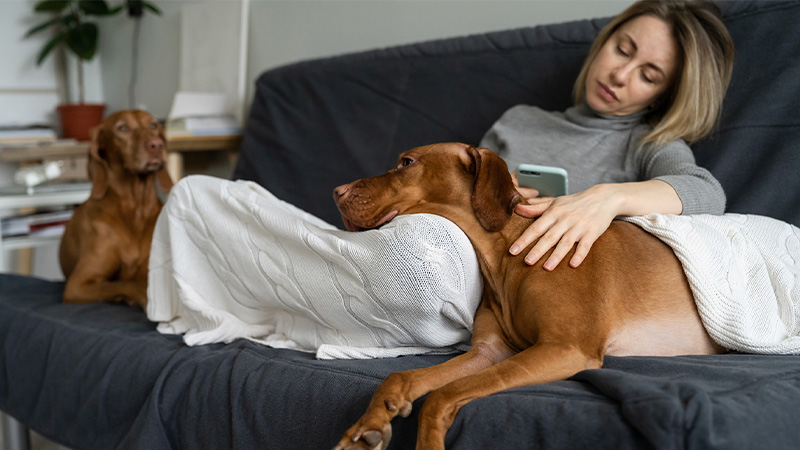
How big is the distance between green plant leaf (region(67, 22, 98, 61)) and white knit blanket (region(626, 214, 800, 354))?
13.3 feet

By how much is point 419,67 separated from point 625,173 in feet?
3.19

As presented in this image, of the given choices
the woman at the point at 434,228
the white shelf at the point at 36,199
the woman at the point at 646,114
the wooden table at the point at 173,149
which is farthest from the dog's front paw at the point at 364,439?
the wooden table at the point at 173,149

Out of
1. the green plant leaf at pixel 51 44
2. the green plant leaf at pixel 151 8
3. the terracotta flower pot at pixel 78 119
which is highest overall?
the green plant leaf at pixel 151 8

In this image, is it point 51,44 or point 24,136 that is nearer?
point 24,136

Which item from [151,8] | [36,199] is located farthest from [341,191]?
[151,8]

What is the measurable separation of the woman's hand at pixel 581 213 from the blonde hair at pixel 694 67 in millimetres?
324

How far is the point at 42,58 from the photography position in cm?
434

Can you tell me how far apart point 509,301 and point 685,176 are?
0.63 m

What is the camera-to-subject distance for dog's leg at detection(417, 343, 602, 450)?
3.50 ft

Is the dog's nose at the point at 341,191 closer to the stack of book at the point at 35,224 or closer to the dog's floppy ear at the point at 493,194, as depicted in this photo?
the dog's floppy ear at the point at 493,194

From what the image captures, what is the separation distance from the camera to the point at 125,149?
2.33m

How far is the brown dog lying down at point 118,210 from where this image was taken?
2287 millimetres

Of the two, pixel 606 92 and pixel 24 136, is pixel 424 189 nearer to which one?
pixel 606 92

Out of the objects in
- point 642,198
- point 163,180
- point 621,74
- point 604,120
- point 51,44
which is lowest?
point 163,180
